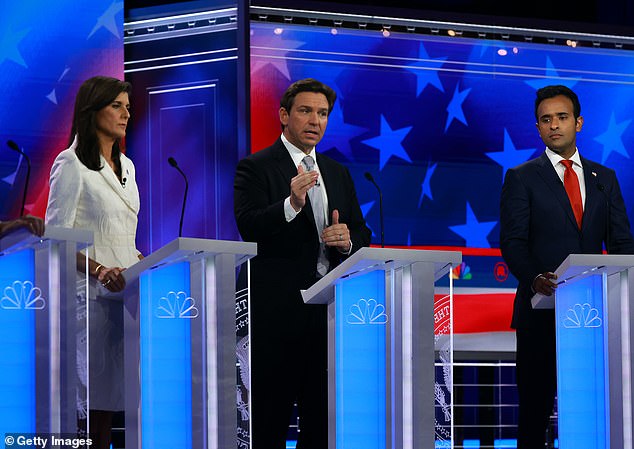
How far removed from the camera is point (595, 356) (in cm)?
377

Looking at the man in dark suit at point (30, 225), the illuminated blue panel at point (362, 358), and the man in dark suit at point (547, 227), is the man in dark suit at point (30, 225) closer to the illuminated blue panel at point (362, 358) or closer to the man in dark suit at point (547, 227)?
the illuminated blue panel at point (362, 358)

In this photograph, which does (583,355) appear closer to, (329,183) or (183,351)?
(329,183)

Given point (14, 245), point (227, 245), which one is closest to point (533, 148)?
point (227, 245)

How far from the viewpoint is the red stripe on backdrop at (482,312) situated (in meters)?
6.21

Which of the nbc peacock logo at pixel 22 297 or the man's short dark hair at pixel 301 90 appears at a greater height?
the man's short dark hair at pixel 301 90

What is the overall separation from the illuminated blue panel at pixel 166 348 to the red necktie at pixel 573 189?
5.68 ft

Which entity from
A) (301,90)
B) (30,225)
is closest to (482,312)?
(301,90)

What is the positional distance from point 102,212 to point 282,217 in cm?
66

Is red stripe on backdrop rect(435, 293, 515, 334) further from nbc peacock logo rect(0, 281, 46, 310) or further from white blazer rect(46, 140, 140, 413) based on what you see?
nbc peacock logo rect(0, 281, 46, 310)

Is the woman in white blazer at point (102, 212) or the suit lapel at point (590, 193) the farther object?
the suit lapel at point (590, 193)

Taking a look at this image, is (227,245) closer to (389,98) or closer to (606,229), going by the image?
(606,229)

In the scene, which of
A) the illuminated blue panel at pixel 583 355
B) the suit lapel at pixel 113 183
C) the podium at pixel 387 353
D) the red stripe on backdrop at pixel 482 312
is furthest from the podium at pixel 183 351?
the red stripe on backdrop at pixel 482 312

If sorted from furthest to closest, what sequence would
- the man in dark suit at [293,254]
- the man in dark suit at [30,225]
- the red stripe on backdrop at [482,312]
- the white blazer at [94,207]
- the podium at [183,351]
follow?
the red stripe on backdrop at [482,312]
the man in dark suit at [293,254]
the white blazer at [94,207]
the podium at [183,351]
the man in dark suit at [30,225]

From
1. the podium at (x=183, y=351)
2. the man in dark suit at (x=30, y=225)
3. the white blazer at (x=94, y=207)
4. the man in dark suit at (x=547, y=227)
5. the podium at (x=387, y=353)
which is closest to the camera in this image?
the man in dark suit at (x=30, y=225)
